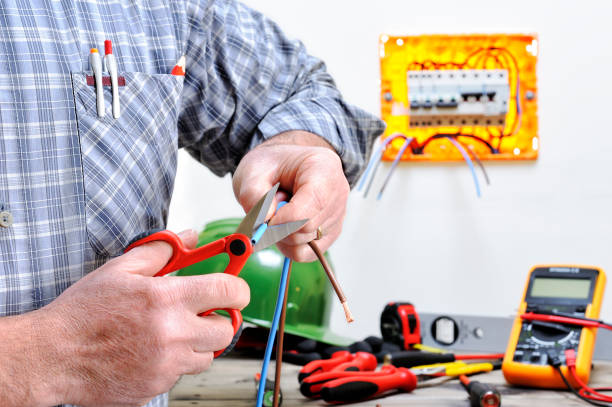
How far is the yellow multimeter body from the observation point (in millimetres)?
1027

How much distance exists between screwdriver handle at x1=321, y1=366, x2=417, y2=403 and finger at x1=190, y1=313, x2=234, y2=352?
0.38 m

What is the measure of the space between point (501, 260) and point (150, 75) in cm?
152

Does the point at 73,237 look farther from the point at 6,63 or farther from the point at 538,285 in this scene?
the point at 538,285

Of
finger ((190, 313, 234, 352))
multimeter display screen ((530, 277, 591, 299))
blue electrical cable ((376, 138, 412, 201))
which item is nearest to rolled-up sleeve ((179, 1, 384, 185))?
finger ((190, 313, 234, 352))

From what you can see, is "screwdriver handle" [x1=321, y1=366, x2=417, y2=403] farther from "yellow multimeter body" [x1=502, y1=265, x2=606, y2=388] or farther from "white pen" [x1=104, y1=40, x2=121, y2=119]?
"white pen" [x1=104, y1=40, x2=121, y2=119]

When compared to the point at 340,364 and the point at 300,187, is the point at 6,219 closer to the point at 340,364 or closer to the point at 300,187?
the point at 300,187

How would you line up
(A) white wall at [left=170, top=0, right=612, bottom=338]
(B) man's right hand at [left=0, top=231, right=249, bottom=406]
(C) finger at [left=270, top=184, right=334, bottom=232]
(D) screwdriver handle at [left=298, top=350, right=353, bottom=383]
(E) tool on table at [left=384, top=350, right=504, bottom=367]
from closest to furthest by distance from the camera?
(B) man's right hand at [left=0, top=231, right=249, bottom=406] → (C) finger at [left=270, top=184, right=334, bottom=232] → (D) screwdriver handle at [left=298, top=350, right=353, bottom=383] → (E) tool on table at [left=384, top=350, right=504, bottom=367] → (A) white wall at [left=170, top=0, right=612, bottom=338]

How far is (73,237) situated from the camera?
0.66 metres

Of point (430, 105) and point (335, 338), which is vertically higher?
point (430, 105)

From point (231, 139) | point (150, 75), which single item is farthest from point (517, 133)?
point (150, 75)

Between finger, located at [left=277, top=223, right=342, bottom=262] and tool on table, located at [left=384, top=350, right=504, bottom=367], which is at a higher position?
finger, located at [left=277, top=223, right=342, bottom=262]

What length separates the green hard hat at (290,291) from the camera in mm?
1328

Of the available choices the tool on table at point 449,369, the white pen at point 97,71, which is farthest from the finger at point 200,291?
the tool on table at point 449,369

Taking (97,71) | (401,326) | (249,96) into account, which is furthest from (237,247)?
(401,326)
